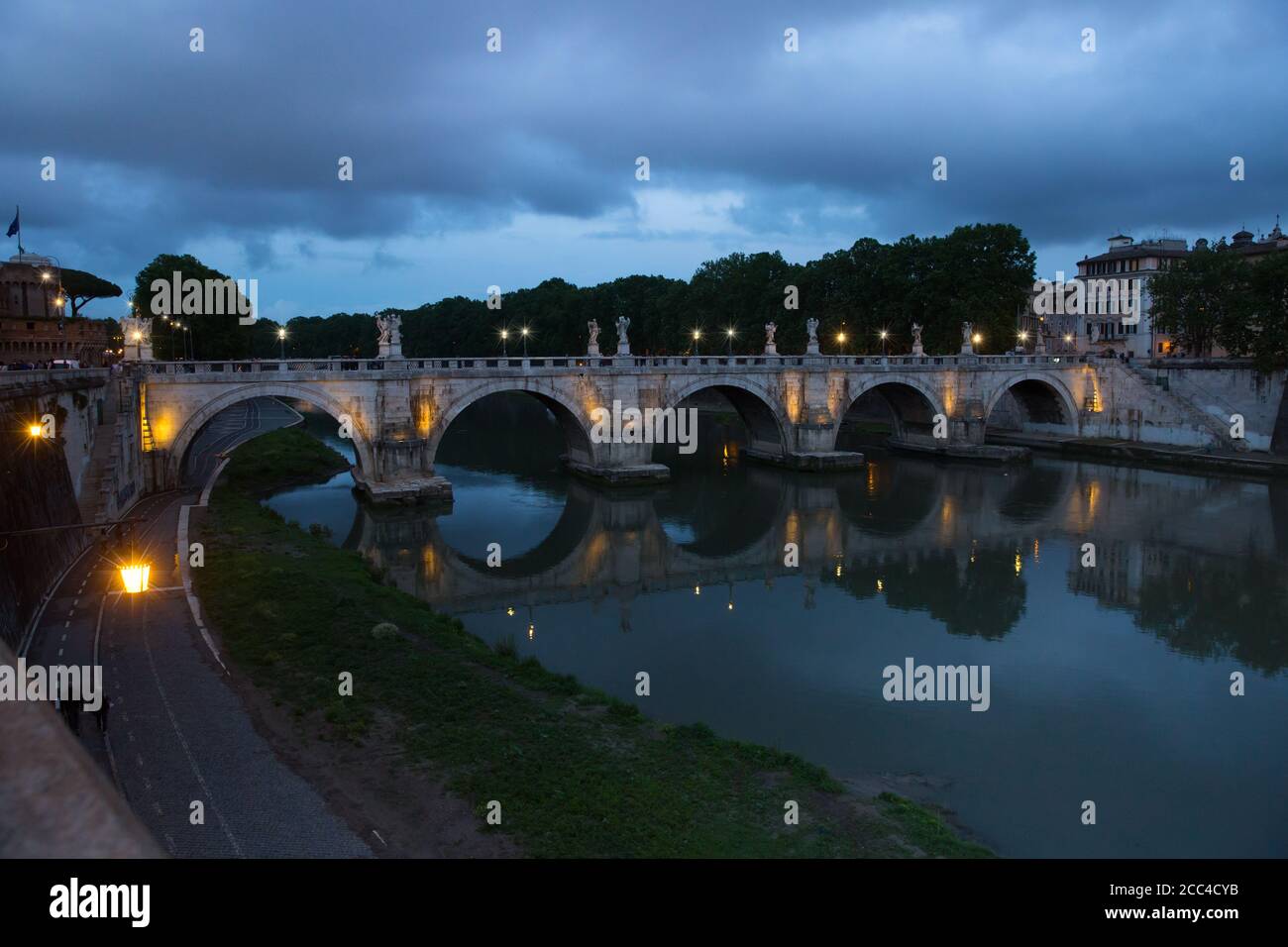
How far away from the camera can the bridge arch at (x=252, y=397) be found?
36.9 metres

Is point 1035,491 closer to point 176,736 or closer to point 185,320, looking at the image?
point 176,736

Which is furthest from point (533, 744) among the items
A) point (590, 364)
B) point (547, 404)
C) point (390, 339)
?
point (547, 404)

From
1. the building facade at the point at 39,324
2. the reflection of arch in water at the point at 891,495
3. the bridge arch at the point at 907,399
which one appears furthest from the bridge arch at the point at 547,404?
the building facade at the point at 39,324

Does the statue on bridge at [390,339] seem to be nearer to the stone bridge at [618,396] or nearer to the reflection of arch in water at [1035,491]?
the stone bridge at [618,396]

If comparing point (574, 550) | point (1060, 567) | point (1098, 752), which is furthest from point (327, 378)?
point (1098, 752)

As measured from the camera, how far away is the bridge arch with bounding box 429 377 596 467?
138 ft

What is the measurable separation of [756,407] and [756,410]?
1.33ft

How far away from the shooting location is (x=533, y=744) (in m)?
15.0

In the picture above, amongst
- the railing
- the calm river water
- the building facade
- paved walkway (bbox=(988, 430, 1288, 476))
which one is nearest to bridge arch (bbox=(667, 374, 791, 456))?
the railing

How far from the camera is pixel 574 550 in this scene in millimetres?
34375

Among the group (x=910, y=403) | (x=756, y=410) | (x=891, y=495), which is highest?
(x=910, y=403)

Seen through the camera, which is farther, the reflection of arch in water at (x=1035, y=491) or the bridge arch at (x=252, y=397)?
the reflection of arch in water at (x=1035, y=491)

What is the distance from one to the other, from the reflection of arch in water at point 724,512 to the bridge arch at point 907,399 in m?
8.20
